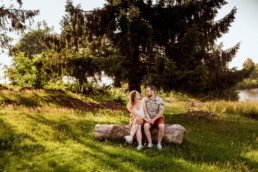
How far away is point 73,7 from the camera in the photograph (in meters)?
15.9

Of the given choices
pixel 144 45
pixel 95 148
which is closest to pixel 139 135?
pixel 95 148

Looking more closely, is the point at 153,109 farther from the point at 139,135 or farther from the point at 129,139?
the point at 129,139

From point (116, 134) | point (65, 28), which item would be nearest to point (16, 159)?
point (116, 134)

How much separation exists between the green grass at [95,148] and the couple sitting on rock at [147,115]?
0.41 meters

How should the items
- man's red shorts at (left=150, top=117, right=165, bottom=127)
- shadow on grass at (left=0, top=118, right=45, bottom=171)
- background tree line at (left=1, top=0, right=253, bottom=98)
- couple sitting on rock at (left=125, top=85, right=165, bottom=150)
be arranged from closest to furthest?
1. shadow on grass at (left=0, top=118, right=45, bottom=171)
2. couple sitting on rock at (left=125, top=85, right=165, bottom=150)
3. man's red shorts at (left=150, top=117, right=165, bottom=127)
4. background tree line at (left=1, top=0, right=253, bottom=98)

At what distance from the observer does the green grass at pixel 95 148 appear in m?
7.37

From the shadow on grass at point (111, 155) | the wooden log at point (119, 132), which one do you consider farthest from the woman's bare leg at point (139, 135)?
the wooden log at point (119, 132)

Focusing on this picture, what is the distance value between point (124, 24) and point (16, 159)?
9499mm

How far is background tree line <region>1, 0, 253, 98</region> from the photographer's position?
14.7 meters

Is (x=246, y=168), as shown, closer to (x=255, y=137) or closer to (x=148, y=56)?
(x=255, y=137)

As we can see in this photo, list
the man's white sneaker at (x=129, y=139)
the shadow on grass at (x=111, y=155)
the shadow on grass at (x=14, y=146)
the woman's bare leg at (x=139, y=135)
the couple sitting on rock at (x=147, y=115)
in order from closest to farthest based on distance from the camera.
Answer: the shadow on grass at (x=111, y=155) → the shadow on grass at (x=14, y=146) → the woman's bare leg at (x=139, y=135) → the couple sitting on rock at (x=147, y=115) → the man's white sneaker at (x=129, y=139)

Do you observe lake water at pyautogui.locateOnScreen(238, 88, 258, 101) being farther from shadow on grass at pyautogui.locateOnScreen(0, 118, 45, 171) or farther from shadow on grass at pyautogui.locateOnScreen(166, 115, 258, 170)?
shadow on grass at pyautogui.locateOnScreen(0, 118, 45, 171)

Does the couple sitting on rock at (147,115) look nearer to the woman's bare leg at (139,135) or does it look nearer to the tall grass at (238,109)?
the woman's bare leg at (139,135)

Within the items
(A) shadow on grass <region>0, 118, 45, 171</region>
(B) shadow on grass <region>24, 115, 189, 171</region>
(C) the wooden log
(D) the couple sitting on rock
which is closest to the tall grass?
(C) the wooden log
